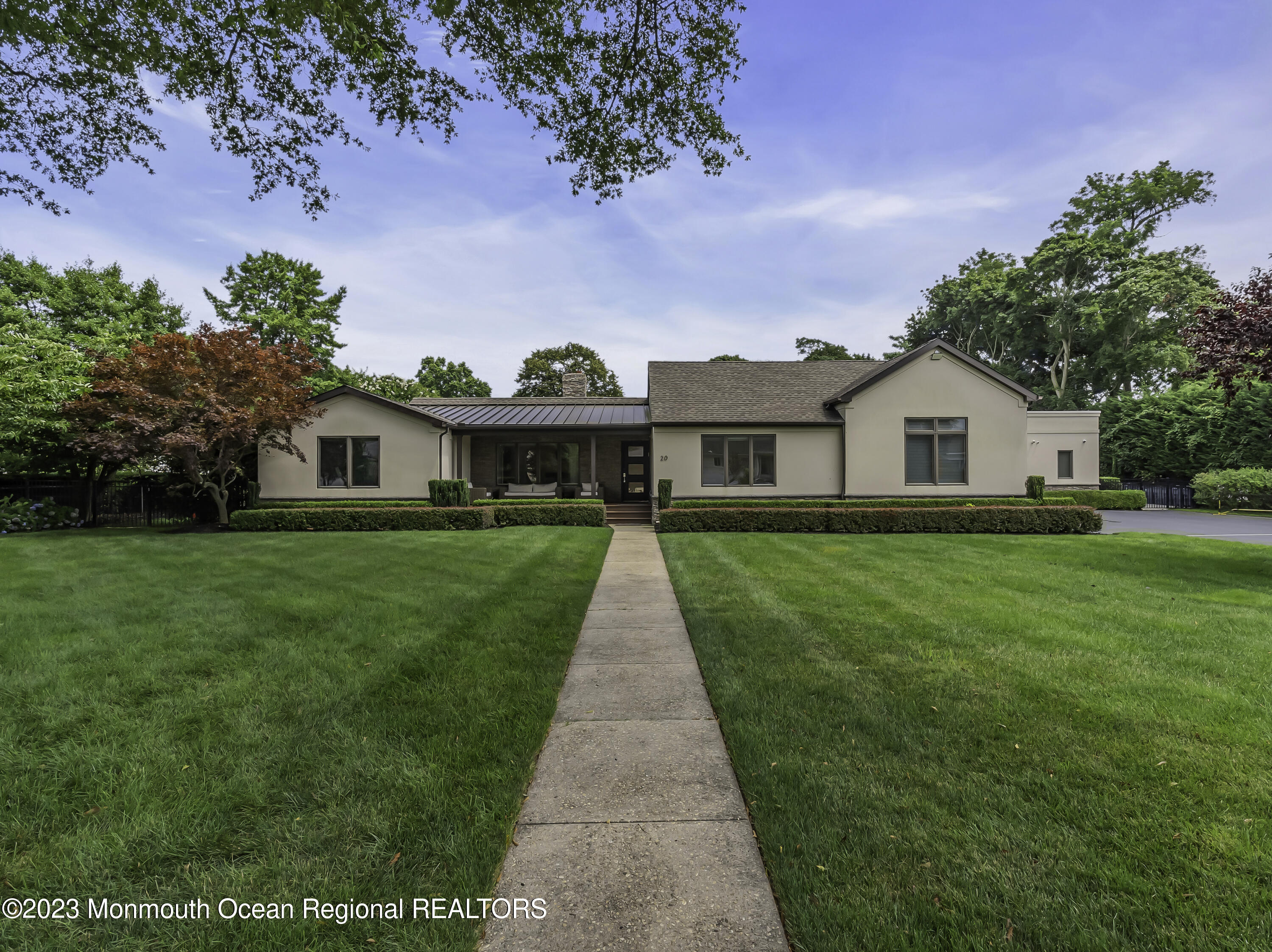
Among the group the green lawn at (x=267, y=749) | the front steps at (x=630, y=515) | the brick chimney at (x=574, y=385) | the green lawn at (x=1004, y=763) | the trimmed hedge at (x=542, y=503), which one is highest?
the brick chimney at (x=574, y=385)

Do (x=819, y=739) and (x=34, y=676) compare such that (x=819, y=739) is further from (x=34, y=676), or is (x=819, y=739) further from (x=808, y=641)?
(x=34, y=676)

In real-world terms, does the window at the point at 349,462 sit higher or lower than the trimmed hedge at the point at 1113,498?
higher

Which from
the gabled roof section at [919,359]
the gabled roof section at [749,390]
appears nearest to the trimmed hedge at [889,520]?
the gabled roof section at [749,390]

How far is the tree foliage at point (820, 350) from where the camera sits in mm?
54125

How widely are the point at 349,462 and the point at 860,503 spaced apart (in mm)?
16681

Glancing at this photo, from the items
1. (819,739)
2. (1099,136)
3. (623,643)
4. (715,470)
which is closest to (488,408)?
(715,470)

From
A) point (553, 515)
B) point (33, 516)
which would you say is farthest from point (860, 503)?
point (33, 516)

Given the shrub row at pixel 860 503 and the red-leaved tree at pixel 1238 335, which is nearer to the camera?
the red-leaved tree at pixel 1238 335

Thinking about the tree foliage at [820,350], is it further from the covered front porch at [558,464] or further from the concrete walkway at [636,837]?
the concrete walkway at [636,837]

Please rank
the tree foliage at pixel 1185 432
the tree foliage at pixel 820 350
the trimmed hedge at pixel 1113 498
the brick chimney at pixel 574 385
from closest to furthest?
the trimmed hedge at pixel 1113 498 < the tree foliage at pixel 1185 432 < the brick chimney at pixel 574 385 < the tree foliage at pixel 820 350

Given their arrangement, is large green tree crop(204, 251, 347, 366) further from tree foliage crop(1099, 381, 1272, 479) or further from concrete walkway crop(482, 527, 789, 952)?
tree foliage crop(1099, 381, 1272, 479)

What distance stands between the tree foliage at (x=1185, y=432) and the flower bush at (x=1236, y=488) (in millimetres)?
1786

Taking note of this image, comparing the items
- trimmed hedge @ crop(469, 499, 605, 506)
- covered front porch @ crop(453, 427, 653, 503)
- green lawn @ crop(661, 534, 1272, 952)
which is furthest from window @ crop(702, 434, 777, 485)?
green lawn @ crop(661, 534, 1272, 952)

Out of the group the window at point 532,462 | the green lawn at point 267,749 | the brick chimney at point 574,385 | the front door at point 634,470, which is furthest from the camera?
the brick chimney at point 574,385
